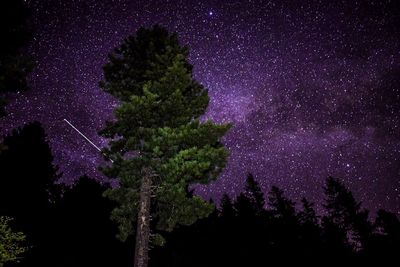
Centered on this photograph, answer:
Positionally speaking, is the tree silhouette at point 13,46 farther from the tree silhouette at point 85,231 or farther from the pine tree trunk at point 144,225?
the tree silhouette at point 85,231

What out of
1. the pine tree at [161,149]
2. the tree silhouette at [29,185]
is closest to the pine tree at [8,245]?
the pine tree at [161,149]

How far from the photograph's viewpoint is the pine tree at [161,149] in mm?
12805

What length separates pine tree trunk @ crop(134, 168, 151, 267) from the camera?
12.0 metres

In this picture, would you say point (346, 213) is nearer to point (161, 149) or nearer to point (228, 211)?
point (228, 211)

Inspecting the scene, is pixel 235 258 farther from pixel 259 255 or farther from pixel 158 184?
pixel 158 184

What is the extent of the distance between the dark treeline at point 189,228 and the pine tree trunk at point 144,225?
29.5 feet

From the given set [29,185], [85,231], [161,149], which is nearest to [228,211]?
[85,231]

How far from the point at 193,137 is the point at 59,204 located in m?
19.9

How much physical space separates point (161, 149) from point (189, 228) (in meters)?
31.9

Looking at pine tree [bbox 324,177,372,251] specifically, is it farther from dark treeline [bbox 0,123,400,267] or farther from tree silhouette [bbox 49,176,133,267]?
tree silhouette [bbox 49,176,133,267]

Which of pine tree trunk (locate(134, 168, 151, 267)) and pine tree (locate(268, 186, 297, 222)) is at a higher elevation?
pine tree (locate(268, 186, 297, 222))

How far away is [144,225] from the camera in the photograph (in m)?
12.6

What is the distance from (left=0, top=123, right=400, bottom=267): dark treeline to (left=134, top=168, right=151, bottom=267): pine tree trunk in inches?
354

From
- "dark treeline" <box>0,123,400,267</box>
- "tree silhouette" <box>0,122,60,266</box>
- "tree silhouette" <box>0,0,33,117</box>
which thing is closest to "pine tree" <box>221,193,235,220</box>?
"dark treeline" <box>0,123,400,267</box>
